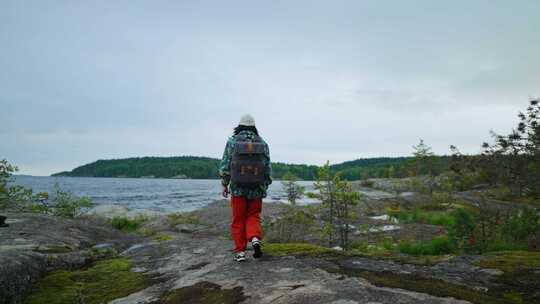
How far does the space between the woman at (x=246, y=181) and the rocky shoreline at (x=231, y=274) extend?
1.53 ft

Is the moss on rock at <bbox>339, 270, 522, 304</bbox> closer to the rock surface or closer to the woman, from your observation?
the woman

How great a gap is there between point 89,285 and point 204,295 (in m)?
2.77

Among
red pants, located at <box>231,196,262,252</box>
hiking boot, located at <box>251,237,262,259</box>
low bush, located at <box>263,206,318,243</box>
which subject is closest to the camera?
hiking boot, located at <box>251,237,262,259</box>

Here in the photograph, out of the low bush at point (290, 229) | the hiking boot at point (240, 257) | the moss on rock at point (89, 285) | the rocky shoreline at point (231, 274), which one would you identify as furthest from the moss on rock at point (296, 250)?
the low bush at point (290, 229)

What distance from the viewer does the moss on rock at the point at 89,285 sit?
5914mm

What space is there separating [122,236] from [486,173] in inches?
434

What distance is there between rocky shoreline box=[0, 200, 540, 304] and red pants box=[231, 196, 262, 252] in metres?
0.45

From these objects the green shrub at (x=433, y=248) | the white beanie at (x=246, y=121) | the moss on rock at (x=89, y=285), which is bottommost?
the green shrub at (x=433, y=248)

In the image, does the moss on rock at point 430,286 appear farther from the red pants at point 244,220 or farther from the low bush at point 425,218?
the low bush at point 425,218

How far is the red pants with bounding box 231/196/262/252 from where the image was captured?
7.24 m

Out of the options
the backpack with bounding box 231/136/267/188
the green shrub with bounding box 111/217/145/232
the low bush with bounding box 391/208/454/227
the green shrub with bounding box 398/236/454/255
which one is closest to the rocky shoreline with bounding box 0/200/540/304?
the backpack with bounding box 231/136/267/188

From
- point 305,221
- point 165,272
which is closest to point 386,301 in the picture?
point 165,272

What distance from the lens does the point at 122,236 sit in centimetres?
1293

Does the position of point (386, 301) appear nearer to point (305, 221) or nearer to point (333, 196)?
point (333, 196)
